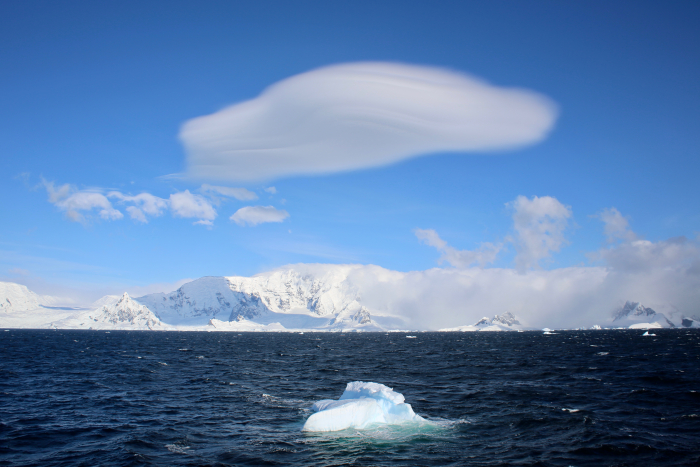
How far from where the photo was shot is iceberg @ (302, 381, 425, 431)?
99.0ft

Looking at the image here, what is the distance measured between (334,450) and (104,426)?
1892 cm

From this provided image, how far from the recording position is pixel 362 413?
101 feet

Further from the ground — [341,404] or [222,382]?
[341,404]

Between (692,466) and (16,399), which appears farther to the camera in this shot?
(16,399)

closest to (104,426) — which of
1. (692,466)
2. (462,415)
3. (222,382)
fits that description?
(222,382)

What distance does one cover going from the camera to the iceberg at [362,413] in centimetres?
3018

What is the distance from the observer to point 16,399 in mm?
40594

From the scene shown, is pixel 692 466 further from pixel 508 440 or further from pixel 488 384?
pixel 488 384

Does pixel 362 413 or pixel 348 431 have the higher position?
pixel 362 413

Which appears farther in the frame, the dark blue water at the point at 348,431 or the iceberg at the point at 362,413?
the iceberg at the point at 362,413

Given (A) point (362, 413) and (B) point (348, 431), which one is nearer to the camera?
(B) point (348, 431)

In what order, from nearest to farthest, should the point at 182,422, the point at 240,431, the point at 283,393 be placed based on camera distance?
the point at 240,431, the point at 182,422, the point at 283,393

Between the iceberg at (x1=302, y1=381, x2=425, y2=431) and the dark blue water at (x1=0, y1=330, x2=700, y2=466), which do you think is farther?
the iceberg at (x1=302, y1=381, x2=425, y2=431)

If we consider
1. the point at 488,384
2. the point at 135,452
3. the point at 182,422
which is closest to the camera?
the point at 135,452
